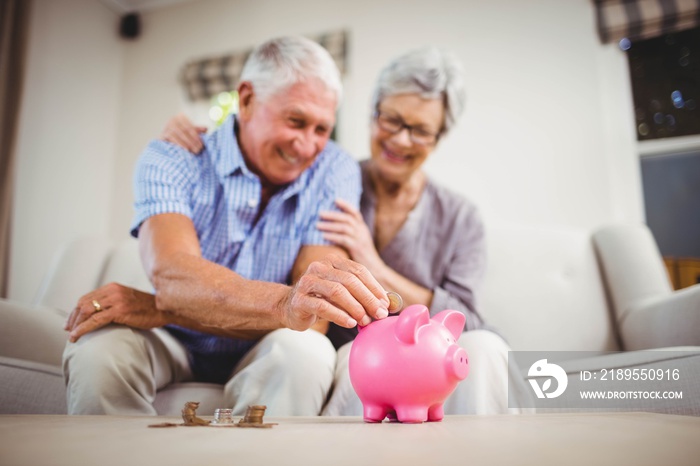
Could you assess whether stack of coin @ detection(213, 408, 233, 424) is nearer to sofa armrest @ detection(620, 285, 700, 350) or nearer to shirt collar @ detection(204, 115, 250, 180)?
shirt collar @ detection(204, 115, 250, 180)

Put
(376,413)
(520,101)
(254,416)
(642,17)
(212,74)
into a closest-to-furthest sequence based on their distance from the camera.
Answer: (254,416), (376,413), (642,17), (520,101), (212,74)

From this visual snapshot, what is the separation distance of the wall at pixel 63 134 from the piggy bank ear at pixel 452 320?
2830mm

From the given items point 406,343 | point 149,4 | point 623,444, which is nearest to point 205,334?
point 406,343

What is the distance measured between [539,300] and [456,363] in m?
1.07

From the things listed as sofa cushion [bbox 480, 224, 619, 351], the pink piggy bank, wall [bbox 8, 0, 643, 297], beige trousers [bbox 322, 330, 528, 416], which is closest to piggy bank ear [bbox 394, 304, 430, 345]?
the pink piggy bank

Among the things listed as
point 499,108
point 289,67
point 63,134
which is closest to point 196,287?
point 289,67

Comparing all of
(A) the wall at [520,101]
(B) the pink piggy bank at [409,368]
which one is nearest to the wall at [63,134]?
(A) the wall at [520,101]

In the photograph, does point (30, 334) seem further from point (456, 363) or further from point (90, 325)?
point (456, 363)

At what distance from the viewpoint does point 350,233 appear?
1310 mm

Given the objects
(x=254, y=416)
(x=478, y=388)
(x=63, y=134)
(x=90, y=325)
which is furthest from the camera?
(x=63, y=134)

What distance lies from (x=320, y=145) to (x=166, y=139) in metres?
0.37

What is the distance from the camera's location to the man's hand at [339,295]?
72 cm

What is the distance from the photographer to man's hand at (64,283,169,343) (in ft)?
3.46

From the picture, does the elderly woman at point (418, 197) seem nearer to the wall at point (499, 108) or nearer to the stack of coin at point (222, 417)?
the stack of coin at point (222, 417)
